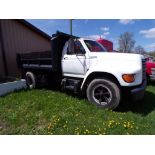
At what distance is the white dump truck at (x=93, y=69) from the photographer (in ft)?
17.5

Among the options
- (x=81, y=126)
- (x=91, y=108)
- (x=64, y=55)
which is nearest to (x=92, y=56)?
(x=64, y=55)

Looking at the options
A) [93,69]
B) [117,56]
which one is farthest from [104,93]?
[117,56]

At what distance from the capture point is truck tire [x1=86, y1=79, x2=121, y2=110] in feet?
17.6

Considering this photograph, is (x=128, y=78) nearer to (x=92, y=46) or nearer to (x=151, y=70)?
(x=92, y=46)

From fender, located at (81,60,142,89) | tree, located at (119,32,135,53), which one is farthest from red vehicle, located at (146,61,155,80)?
tree, located at (119,32,135,53)

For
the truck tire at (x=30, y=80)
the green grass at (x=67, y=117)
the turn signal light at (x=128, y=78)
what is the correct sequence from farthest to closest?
the truck tire at (x=30, y=80), the turn signal light at (x=128, y=78), the green grass at (x=67, y=117)

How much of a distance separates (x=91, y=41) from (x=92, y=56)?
1.00 metres

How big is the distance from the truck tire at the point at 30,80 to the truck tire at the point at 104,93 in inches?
129

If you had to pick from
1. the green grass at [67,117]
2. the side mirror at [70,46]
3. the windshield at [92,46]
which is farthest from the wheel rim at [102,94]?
the side mirror at [70,46]

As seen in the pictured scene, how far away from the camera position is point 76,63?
21.1ft

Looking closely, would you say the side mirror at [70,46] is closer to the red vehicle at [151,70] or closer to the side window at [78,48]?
the side window at [78,48]

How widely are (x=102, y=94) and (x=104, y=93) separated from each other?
0.23 feet

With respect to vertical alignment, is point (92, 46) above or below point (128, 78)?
above

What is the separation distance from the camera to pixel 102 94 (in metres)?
5.64
